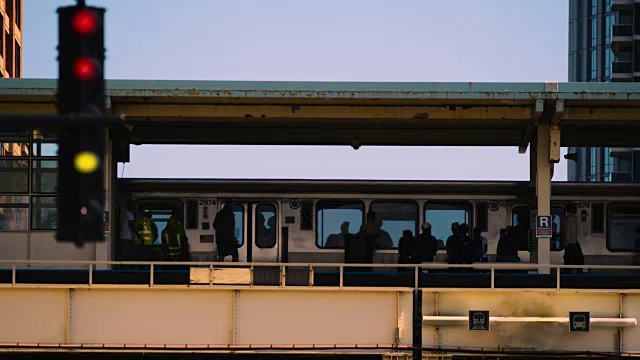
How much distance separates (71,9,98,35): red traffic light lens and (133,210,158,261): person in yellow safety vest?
68.0ft

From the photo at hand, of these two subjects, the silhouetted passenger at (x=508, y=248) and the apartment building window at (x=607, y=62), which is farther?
the apartment building window at (x=607, y=62)

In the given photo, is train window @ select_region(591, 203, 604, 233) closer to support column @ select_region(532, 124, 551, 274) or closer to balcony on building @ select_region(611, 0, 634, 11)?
support column @ select_region(532, 124, 551, 274)

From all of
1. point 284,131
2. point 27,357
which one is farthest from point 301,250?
point 27,357

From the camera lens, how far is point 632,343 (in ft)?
74.0

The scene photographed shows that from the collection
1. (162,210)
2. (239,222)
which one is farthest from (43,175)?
(239,222)

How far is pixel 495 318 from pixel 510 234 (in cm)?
702

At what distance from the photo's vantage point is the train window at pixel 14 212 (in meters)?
25.9

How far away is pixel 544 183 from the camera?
984 inches

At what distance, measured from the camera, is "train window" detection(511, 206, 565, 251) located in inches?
1171

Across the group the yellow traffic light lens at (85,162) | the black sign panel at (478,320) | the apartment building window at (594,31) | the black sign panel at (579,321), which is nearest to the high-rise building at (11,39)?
the black sign panel at (478,320)

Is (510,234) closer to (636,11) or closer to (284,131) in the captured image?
(284,131)

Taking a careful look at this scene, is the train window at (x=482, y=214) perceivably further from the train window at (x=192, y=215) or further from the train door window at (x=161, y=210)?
the train door window at (x=161, y=210)

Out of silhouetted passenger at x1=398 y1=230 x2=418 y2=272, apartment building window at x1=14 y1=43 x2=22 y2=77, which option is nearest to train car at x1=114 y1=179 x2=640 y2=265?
silhouetted passenger at x1=398 y1=230 x2=418 y2=272

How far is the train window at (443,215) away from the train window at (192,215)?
5.97 m
